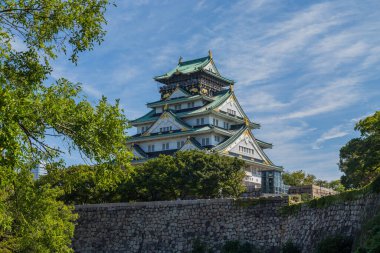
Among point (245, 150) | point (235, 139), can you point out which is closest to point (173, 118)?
point (235, 139)

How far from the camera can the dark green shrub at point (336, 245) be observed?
21.1 metres

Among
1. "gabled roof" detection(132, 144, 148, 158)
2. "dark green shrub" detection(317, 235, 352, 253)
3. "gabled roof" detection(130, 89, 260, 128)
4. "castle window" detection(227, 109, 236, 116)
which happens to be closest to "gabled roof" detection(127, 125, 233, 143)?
"gabled roof" detection(132, 144, 148, 158)

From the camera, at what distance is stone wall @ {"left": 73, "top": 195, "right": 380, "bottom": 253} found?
2402 cm

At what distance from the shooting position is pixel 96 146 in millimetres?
14273

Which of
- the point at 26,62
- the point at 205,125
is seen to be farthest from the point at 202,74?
the point at 26,62

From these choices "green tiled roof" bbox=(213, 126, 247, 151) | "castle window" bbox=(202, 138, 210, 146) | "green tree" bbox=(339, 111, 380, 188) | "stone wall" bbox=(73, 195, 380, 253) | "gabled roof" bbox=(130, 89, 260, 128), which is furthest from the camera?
"gabled roof" bbox=(130, 89, 260, 128)

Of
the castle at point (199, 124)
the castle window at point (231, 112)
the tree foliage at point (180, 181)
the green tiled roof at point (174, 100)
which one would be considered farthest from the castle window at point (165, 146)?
the tree foliage at point (180, 181)

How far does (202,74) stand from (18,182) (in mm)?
46751

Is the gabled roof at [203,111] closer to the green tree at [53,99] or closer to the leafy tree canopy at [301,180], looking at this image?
the leafy tree canopy at [301,180]

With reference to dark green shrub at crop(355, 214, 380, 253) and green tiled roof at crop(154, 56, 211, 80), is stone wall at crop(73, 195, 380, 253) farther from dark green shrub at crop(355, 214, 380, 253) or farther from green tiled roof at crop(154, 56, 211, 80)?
green tiled roof at crop(154, 56, 211, 80)

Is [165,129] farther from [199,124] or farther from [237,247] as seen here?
[237,247]

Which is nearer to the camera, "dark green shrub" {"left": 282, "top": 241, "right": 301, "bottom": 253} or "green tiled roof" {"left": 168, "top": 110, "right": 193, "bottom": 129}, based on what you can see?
"dark green shrub" {"left": 282, "top": 241, "right": 301, "bottom": 253}

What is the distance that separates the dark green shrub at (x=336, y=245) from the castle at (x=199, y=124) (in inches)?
1122

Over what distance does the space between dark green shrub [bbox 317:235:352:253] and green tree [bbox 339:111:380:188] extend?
14524 mm
